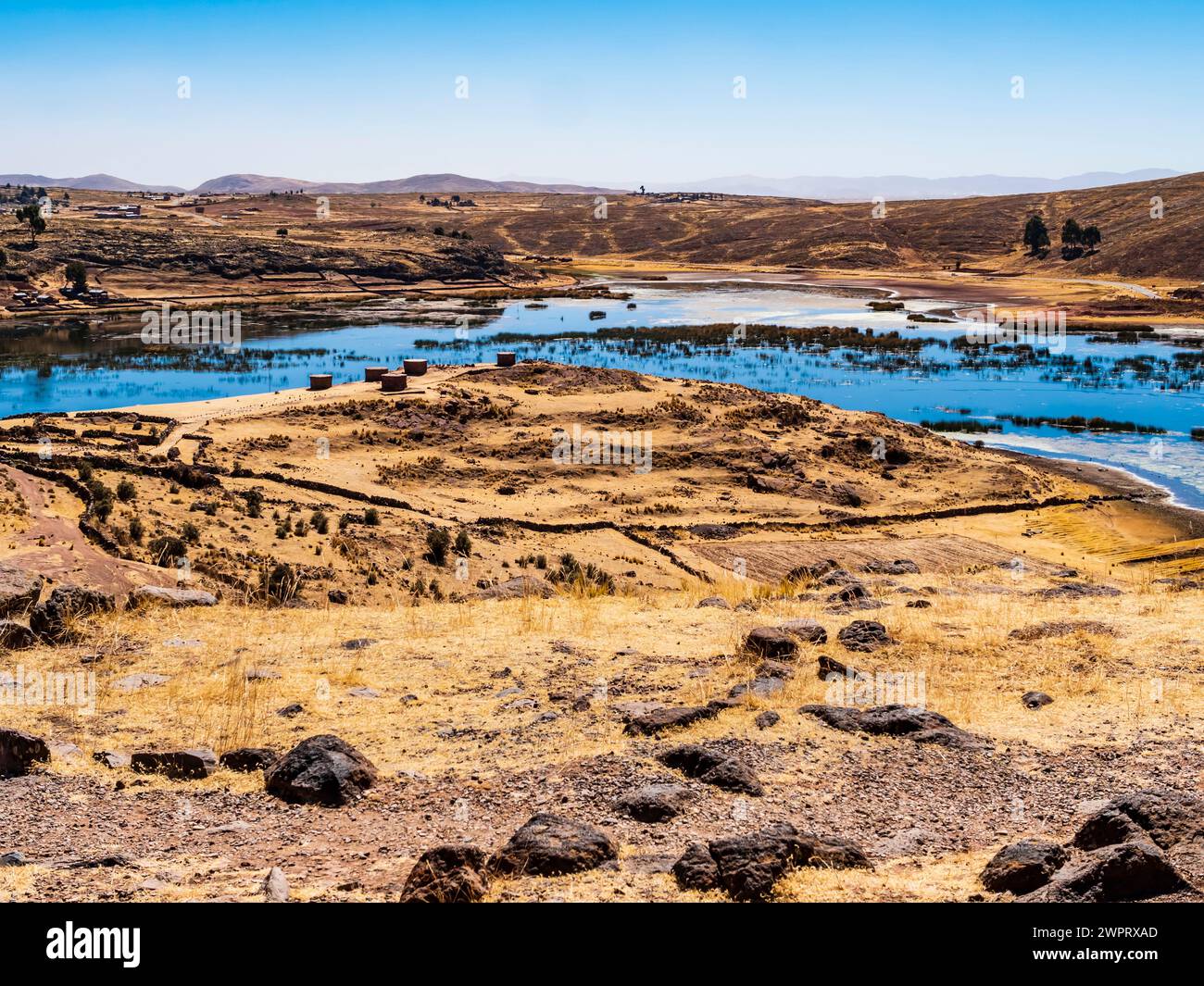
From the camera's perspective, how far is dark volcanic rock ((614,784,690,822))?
8375 millimetres

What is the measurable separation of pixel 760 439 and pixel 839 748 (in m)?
30.4

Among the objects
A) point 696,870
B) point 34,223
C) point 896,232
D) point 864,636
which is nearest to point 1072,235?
point 896,232

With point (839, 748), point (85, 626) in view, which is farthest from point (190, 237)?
point (839, 748)

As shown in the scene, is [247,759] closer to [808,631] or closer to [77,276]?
[808,631]

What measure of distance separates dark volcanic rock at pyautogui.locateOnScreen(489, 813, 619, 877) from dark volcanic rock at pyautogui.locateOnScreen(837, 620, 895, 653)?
6.66m

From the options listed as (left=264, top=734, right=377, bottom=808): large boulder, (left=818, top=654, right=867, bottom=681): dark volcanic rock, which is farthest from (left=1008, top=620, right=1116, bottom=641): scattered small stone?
(left=264, top=734, right=377, bottom=808): large boulder

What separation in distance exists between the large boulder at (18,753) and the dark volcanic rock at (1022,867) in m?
7.73

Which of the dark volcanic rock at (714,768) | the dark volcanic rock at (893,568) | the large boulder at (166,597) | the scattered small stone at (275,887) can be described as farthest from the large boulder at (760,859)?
the dark volcanic rock at (893,568)

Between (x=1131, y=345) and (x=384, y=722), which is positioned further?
(x=1131, y=345)

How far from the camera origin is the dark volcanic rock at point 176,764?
9.25m

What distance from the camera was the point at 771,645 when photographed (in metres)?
12.9

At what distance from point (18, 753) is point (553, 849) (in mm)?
5116

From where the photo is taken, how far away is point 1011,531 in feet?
105

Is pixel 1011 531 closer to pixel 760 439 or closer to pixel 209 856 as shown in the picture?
pixel 760 439
